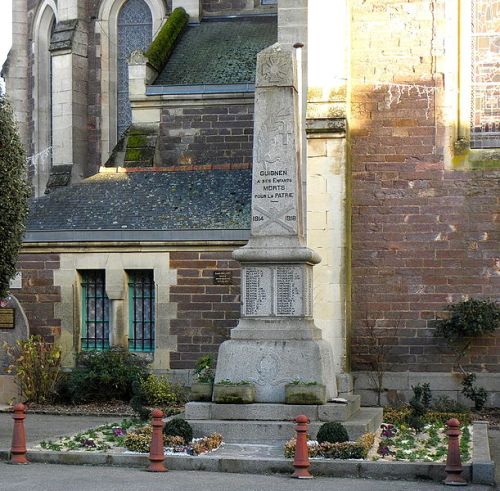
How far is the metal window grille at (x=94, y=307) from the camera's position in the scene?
78.6ft

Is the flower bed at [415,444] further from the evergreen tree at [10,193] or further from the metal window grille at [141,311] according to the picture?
the metal window grille at [141,311]

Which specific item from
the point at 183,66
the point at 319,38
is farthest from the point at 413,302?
the point at 183,66

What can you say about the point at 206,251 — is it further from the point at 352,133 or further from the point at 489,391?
the point at 489,391

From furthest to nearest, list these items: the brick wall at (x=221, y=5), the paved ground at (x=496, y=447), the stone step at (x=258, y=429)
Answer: the brick wall at (x=221, y=5) < the stone step at (x=258, y=429) < the paved ground at (x=496, y=447)

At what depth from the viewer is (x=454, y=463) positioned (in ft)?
44.5

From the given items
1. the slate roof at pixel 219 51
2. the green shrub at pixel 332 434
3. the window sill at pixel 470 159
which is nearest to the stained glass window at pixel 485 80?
the window sill at pixel 470 159

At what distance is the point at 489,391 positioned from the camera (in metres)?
21.2

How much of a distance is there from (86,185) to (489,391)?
382 inches

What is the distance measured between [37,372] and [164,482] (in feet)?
32.2

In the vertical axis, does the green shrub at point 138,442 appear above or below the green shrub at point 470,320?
below

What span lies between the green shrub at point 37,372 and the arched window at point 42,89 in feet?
40.0

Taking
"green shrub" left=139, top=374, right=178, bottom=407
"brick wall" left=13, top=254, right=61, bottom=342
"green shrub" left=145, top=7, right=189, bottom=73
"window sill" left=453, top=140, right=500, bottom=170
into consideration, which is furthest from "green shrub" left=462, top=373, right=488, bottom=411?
"green shrub" left=145, top=7, right=189, bottom=73

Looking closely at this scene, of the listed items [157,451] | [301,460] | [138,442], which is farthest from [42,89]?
[301,460]

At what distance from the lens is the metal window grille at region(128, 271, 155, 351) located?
2375 centimetres
